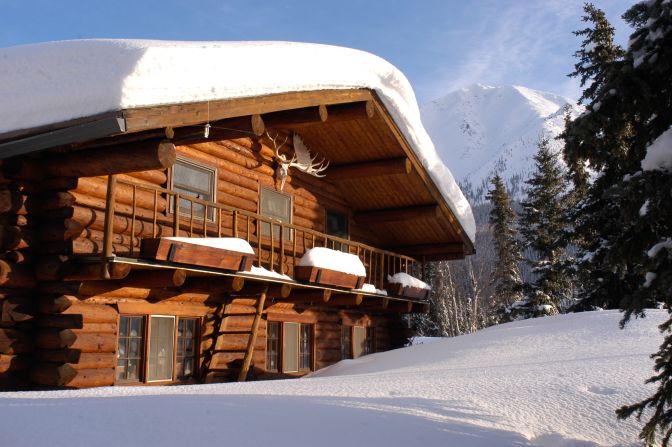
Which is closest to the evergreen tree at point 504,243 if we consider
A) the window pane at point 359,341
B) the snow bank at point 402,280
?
the window pane at point 359,341

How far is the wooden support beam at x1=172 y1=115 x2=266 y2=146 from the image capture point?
9.70m

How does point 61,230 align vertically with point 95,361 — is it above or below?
above

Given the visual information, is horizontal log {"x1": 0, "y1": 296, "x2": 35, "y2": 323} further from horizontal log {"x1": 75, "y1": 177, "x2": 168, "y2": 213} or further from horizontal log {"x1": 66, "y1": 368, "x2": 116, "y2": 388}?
horizontal log {"x1": 75, "y1": 177, "x2": 168, "y2": 213}

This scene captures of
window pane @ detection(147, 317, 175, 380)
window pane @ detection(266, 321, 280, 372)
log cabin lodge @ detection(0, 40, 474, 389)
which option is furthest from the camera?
window pane @ detection(266, 321, 280, 372)

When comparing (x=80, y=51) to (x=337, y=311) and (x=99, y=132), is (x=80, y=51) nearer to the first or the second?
(x=99, y=132)

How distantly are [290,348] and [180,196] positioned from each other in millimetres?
6281

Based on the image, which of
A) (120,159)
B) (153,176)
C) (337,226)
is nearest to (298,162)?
(337,226)

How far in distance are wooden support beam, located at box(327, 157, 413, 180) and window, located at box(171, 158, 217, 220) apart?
4696 mm

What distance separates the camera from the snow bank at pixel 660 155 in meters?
4.80

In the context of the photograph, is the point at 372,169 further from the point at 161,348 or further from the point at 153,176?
the point at 161,348

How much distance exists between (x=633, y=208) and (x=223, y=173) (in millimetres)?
9569

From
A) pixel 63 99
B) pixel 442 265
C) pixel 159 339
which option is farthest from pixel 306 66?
pixel 442 265

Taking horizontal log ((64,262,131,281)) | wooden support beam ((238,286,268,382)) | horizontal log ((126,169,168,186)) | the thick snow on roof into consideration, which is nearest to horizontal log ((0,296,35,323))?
horizontal log ((64,262,131,281))

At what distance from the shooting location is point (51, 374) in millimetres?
9461
